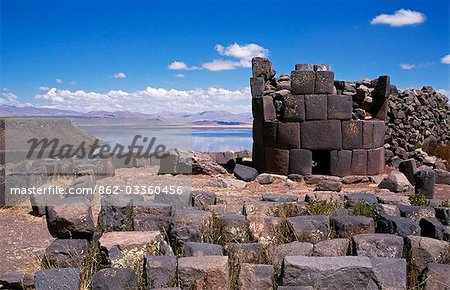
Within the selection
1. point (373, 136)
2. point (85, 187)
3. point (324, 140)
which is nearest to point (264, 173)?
point (324, 140)

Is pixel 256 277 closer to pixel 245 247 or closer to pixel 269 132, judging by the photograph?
pixel 245 247

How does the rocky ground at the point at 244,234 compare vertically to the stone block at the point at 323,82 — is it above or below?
below

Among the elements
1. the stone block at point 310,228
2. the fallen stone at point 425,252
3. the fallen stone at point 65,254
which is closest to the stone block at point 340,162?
the stone block at point 310,228

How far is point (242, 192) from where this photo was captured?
1085 cm

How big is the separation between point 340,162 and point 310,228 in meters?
7.77

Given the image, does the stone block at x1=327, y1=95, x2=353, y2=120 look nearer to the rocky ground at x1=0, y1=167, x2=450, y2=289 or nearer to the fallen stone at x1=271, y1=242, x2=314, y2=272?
the rocky ground at x1=0, y1=167, x2=450, y2=289

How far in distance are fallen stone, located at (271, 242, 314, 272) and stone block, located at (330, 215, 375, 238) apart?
60 centimetres

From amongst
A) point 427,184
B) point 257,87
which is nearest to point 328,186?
point 427,184

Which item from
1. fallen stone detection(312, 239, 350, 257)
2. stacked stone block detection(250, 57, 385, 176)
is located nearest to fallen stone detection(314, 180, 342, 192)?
stacked stone block detection(250, 57, 385, 176)

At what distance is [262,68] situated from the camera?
47.6 ft

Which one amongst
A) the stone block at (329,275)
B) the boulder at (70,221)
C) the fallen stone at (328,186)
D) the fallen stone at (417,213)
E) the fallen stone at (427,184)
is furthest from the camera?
the fallen stone at (328,186)

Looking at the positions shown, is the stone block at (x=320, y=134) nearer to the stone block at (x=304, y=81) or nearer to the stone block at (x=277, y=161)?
the stone block at (x=277, y=161)

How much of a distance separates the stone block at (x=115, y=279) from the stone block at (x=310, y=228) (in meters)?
1.91

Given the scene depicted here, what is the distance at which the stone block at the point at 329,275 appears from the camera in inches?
174
